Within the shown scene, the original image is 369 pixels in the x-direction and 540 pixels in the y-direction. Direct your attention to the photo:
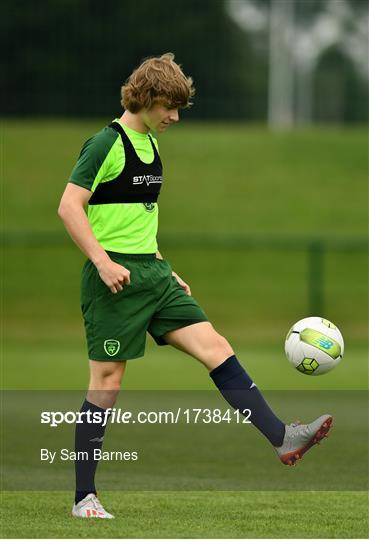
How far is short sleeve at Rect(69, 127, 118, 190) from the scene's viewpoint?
5.50 metres

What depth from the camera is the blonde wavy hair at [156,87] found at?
5602 mm

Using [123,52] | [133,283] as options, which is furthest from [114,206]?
[123,52]

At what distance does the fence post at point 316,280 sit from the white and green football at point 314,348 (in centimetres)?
1098

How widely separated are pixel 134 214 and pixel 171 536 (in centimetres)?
152

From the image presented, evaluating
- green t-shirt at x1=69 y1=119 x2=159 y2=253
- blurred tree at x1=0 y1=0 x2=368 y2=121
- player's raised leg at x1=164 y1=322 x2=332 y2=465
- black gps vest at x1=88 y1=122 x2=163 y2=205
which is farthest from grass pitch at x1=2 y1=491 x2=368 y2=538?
blurred tree at x1=0 y1=0 x2=368 y2=121

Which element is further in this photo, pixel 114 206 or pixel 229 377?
pixel 229 377

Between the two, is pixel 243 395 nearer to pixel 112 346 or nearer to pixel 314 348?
pixel 314 348

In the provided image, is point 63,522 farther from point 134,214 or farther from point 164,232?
point 164,232

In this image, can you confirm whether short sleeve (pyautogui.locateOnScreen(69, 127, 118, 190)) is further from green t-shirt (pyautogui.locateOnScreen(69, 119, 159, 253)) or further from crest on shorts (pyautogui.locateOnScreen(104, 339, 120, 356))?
crest on shorts (pyautogui.locateOnScreen(104, 339, 120, 356))

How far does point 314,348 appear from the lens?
609 centimetres

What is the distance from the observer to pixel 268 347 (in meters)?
16.3

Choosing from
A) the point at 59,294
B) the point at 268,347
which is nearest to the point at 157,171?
the point at 268,347

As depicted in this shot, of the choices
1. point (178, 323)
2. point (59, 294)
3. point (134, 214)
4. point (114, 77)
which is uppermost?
point (134, 214)

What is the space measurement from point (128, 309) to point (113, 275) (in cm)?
26
